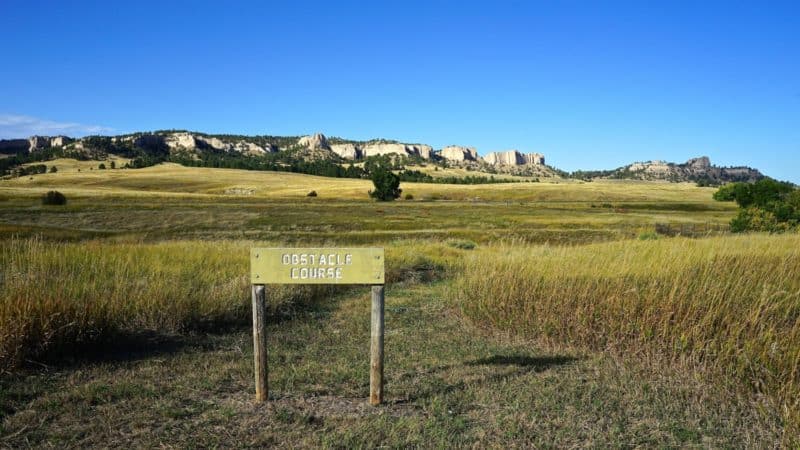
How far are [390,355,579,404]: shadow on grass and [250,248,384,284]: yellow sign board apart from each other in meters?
1.56

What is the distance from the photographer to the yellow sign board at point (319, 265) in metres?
6.36

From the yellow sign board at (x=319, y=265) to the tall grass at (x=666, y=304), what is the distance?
4319 millimetres

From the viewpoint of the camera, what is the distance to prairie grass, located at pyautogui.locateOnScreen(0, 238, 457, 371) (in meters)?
8.05

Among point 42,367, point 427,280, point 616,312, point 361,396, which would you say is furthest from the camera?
point 427,280

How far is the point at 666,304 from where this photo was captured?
8773 mm

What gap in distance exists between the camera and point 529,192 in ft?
383

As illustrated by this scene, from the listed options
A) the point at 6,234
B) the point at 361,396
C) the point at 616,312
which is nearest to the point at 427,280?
the point at 616,312

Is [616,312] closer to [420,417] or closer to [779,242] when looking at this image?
[420,417]

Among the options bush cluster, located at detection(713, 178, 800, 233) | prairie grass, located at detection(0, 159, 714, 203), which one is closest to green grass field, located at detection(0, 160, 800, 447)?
bush cluster, located at detection(713, 178, 800, 233)

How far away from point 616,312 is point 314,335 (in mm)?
5049

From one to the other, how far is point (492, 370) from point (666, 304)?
2.97 metres

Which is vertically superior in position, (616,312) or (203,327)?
(616,312)

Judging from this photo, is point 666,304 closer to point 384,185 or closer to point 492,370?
point 492,370

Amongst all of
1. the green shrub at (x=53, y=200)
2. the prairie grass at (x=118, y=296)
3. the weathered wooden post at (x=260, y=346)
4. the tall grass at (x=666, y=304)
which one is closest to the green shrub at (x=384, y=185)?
the green shrub at (x=53, y=200)
